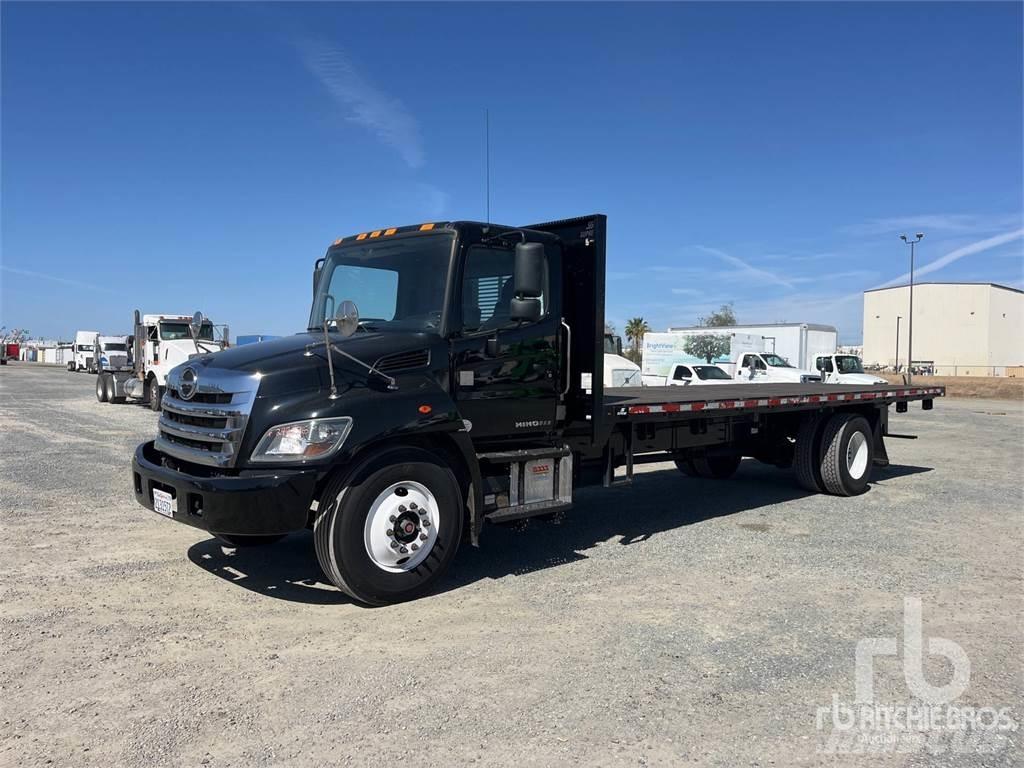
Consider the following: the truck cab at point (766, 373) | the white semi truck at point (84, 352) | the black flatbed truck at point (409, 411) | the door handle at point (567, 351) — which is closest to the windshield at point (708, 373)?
the truck cab at point (766, 373)

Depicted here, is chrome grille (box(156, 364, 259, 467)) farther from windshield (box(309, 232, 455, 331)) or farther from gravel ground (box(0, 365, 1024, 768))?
windshield (box(309, 232, 455, 331))

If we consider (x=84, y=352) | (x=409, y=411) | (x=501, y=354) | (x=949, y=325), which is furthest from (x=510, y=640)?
(x=949, y=325)

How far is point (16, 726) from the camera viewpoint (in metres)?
3.42

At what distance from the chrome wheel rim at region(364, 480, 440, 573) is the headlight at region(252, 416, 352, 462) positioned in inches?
20.7

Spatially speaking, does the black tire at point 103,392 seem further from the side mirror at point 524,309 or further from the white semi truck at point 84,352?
the white semi truck at point 84,352

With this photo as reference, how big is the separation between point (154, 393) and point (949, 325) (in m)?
94.6

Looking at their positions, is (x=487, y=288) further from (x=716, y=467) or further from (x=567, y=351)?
(x=716, y=467)

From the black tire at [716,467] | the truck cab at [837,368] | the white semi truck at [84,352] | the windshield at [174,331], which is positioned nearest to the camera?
the black tire at [716,467]

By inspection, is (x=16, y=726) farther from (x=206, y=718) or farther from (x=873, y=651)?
(x=873, y=651)

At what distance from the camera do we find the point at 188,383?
521 centimetres

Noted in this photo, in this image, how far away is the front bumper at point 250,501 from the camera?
15.1ft

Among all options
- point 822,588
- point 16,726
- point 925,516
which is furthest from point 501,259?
point 925,516

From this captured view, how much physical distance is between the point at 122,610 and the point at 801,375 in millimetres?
24995

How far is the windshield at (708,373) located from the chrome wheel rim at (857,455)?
14.1 meters
